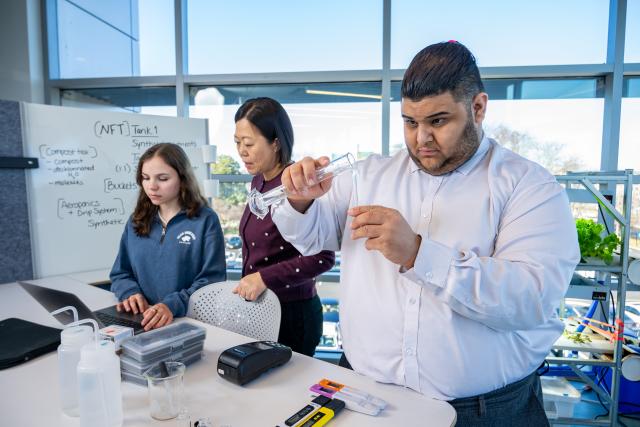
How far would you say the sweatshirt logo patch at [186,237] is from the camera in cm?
158

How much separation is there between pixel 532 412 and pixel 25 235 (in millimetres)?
2432

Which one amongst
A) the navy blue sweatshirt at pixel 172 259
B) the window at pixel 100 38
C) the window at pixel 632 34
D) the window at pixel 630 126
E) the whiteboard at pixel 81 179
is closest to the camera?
the navy blue sweatshirt at pixel 172 259

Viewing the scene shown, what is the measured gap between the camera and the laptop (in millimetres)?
1001

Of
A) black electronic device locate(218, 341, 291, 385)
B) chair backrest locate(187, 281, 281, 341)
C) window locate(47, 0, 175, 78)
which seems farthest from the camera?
window locate(47, 0, 175, 78)

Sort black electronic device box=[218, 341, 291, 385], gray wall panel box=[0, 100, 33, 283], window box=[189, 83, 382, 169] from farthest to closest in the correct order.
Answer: window box=[189, 83, 382, 169]
gray wall panel box=[0, 100, 33, 283]
black electronic device box=[218, 341, 291, 385]

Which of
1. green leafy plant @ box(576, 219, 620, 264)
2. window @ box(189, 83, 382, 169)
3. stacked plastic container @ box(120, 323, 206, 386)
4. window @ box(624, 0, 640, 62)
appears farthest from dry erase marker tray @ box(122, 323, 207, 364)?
window @ box(624, 0, 640, 62)

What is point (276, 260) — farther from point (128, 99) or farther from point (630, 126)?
point (630, 126)

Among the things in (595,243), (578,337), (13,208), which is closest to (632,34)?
(595,243)

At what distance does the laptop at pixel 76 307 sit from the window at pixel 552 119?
203 cm

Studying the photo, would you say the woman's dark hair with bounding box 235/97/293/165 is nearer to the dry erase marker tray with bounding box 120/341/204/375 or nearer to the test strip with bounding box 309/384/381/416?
the dry erase marker tray with bounding box 120/341/204/375

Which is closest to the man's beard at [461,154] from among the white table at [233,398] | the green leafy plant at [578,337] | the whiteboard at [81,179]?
the white table at [233,398]

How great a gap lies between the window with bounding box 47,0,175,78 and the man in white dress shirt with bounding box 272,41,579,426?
2.81 metres

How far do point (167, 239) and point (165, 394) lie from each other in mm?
869

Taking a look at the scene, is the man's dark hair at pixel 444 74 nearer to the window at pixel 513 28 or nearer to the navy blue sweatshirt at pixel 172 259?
the navy blue sweatshirt at pixel 172 259
